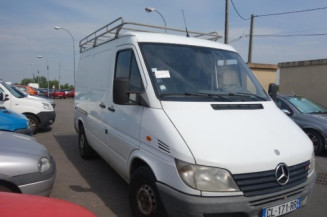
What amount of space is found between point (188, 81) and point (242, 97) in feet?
2.44

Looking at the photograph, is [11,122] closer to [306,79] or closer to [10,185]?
[10,185]

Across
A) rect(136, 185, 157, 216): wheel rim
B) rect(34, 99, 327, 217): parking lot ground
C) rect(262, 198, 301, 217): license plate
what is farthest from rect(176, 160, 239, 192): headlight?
rect(34, 99, 327, 217): parking lot ground

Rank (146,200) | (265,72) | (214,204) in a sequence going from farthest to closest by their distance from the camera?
(265,72) < (146,200) < (214,204)

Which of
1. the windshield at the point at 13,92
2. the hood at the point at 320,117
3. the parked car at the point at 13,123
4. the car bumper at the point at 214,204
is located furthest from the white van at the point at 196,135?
the windshield at the point at 13,92

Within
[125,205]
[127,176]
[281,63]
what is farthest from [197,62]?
[281,63]

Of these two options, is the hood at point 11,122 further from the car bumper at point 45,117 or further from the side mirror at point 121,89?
the car bumper at point 45,117

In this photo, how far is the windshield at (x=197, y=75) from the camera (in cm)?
383

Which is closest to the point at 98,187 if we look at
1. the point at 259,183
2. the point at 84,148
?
the point at 84,148

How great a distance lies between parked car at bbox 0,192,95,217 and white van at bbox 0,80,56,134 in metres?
8.71

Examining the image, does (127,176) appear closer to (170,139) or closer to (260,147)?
(170,139)

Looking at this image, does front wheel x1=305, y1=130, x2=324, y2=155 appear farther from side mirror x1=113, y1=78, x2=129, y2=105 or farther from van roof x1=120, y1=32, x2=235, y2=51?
side mirror x1=113, y1=78, x2=129, y2=105

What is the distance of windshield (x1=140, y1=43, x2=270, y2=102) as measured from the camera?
3.83 meters

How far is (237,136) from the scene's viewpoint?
3.31 m

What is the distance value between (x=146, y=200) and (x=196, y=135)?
96 cm
